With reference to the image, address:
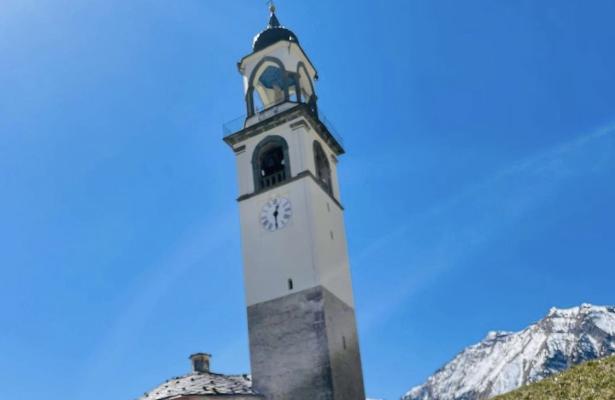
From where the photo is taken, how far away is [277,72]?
3847 cm

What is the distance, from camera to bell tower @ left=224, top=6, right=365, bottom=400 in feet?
97.5

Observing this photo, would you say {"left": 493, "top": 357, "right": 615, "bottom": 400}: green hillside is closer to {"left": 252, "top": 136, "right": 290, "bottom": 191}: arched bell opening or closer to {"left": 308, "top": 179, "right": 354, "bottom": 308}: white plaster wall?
{"left": 308, "top": 179, "right": 354, "bottom": 308}: white plaster wall

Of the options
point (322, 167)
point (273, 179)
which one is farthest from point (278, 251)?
point (322, 167)

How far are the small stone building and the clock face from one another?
6.61m

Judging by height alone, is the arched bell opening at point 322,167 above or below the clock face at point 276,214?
above

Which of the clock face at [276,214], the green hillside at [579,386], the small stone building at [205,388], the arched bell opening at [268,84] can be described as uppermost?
the arched bell opening at [268,84]

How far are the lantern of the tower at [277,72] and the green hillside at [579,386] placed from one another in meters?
17.7

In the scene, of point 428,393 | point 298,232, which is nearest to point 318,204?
point 298,232

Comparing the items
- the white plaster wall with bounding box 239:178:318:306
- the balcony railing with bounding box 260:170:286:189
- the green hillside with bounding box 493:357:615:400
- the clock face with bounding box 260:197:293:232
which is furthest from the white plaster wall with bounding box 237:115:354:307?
the green hillside with bounding box 493:357:615:400

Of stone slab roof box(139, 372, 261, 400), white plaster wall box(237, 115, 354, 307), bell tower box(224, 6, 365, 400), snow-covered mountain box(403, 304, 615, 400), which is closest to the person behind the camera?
stone slab roof box(139, 372, 261, 400)

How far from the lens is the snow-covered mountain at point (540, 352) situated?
155750 mm

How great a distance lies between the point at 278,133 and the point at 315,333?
33.2 feet

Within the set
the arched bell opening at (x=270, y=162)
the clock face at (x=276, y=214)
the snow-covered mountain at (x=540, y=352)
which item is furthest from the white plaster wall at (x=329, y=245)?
the snow-covered mountain at (x=540, y=352)

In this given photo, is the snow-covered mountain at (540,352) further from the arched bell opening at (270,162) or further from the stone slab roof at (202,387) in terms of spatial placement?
the stone slab roof at (202,387)
